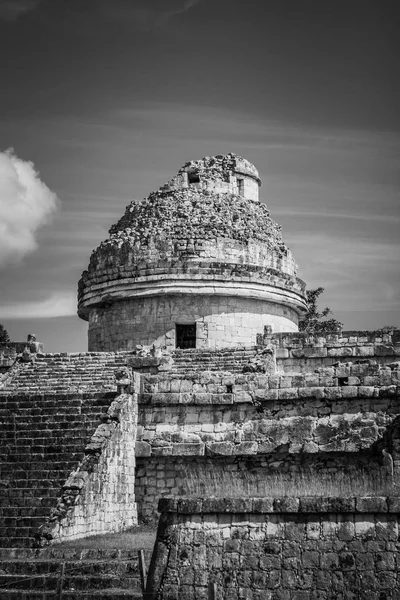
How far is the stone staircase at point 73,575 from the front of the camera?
12969 mm

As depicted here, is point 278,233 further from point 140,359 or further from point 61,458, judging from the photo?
point 61,458

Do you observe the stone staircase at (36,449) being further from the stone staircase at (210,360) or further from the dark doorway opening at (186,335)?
the dark doorway opening at (186,335)

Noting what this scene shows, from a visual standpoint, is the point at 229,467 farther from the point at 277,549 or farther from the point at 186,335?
the point at 186,335

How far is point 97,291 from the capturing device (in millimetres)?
29906

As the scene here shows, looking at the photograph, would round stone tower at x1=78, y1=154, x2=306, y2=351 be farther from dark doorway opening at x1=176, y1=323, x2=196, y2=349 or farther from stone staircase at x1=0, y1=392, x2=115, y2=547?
stone staircase at x1=0, y1=392, x2=115, y2=547

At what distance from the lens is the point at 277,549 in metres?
10.2

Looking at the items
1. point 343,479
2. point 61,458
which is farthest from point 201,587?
point 61,458

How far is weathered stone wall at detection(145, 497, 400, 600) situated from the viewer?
9.92 metres

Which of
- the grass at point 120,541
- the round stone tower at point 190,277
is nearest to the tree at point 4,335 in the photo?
the round stone tower at point 190,277

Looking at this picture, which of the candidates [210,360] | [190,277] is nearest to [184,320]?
[190,277]

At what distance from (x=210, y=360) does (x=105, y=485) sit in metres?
7.39

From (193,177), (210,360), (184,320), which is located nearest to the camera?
(210,360)

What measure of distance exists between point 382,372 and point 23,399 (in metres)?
8.22

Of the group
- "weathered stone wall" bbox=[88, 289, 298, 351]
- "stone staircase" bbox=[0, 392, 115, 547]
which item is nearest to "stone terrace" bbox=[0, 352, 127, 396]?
"stone staircase" bbox=[0, 392, 115, 547]
